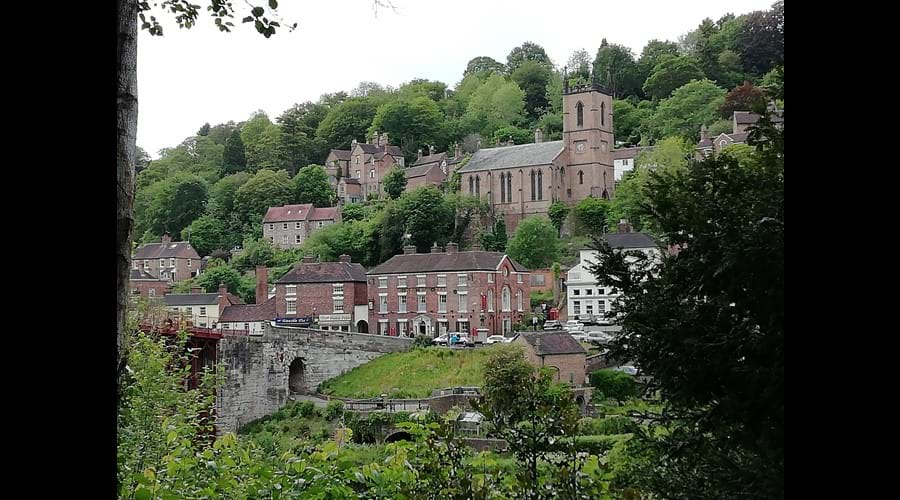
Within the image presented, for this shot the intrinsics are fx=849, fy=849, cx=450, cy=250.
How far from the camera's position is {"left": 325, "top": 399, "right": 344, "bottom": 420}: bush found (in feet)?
52.0

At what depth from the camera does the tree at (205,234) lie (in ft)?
75.2

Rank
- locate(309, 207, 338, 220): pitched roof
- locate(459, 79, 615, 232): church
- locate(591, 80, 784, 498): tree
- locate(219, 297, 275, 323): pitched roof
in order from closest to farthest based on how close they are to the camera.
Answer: locate(591, 80, 784, 498): tree
locate(219, 297, 275, 323): pitched roof
locate(459, 79, 615, 232): church
locate(309, 207, 338, 220): pitched roof

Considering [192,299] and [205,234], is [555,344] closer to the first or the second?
[192,299]

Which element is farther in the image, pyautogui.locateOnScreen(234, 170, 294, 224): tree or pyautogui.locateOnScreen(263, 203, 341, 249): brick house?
pyautogui.locateOnScreen(263, 203, 341, 249): brick house

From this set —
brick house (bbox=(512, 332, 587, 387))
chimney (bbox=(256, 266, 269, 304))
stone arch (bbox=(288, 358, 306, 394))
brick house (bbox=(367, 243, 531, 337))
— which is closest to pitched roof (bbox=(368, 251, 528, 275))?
brick house (bbox=(367, 243, 531, 337))

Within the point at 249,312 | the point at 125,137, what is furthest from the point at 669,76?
the point at 125,137

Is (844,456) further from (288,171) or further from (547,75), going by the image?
(547,75)

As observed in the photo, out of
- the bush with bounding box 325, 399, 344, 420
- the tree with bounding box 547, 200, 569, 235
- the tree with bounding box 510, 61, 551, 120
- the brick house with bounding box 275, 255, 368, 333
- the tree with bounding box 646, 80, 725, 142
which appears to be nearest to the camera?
the tree with bounding box 646, 80, 725, 142

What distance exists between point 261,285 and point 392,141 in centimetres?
868

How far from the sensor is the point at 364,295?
74.3 ft

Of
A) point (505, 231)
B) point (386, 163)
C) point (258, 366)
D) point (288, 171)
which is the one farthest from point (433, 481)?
point (386, 163)

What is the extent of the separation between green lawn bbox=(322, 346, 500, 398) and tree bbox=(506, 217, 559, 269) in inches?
180

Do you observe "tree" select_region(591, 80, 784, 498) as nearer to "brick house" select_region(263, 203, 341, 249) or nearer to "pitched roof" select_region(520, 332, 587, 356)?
"pitched roof" select_region(520, 332, 587, 356)

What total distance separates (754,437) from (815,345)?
1.25 metres
